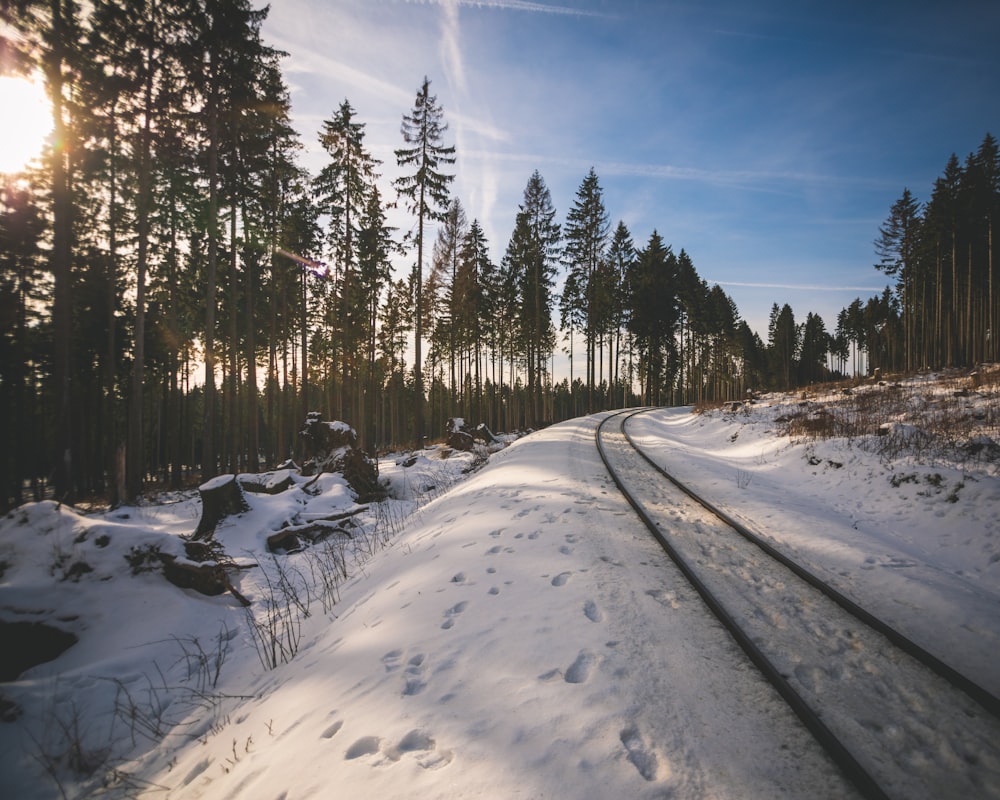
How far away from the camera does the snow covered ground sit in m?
2.12

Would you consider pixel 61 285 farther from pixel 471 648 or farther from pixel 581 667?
pixel 581 667

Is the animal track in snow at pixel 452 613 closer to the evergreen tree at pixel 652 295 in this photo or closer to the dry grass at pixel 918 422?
the dry grass at pixel 918 422

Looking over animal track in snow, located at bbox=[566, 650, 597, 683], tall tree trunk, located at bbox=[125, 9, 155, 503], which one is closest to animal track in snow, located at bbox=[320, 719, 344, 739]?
animal track in snow, located at bbox=[566, 650, 597, 683]

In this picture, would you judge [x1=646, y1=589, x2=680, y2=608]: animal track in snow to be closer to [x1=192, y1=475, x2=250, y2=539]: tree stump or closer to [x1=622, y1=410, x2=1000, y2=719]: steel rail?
[x1=622, y1=410, x2=1000, y2=719]: steel rail

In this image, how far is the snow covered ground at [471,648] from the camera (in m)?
2.12

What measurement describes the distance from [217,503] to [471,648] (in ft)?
24.9

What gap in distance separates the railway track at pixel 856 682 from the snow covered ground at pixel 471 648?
0.70 feet

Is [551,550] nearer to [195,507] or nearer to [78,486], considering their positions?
[195,507]

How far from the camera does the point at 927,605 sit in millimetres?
3670

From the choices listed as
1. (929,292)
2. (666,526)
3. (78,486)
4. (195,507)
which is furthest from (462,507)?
(929,292)

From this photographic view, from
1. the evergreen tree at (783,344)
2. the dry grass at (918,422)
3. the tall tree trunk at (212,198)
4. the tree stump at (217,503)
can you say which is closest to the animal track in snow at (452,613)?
the tree stump at (217,503)

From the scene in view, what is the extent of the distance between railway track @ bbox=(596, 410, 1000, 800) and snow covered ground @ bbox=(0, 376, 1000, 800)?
0.21m

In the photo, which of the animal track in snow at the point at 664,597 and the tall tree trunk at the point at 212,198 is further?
the tall tree trunk at the point at 212,198

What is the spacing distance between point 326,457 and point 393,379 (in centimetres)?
3586
